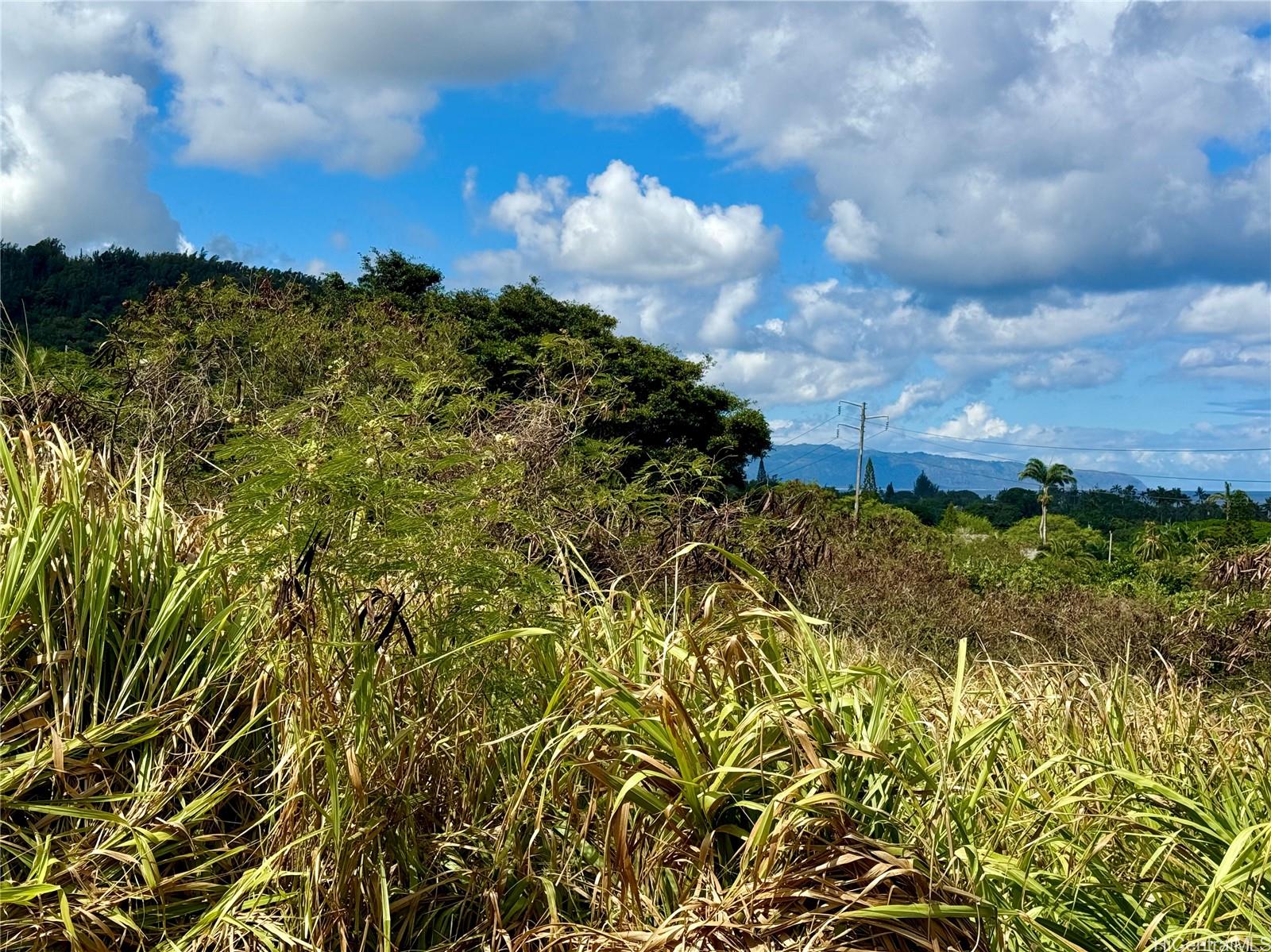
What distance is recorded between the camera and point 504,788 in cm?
342

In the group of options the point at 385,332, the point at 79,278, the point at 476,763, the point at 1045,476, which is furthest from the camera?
the point at 1045,476

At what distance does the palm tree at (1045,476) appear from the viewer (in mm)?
58031

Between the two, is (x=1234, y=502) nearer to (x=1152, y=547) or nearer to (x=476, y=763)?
(x=1152, y=547)

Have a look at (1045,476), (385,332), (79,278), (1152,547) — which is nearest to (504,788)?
(385,332)

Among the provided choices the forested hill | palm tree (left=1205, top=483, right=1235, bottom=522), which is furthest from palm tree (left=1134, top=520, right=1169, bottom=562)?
the forested hill

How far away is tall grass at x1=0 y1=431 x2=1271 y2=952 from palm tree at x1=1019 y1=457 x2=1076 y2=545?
5681 cm

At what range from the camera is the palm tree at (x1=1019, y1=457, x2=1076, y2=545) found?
58.0 m

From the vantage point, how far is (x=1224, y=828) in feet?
10.1

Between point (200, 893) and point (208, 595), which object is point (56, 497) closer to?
point (208, 595)

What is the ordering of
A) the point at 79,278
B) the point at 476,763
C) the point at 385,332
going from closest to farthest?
the point at 476,763 < the point at 385,332 < the point at 79,278

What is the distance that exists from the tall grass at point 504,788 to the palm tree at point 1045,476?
5681 cm

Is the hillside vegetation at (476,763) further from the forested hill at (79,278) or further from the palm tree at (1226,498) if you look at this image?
the palm tree at (1226,498)

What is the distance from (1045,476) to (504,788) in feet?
200

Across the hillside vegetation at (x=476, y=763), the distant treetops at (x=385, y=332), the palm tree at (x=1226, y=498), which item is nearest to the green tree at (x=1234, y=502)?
the palm tree at (x=1226, y=498)
